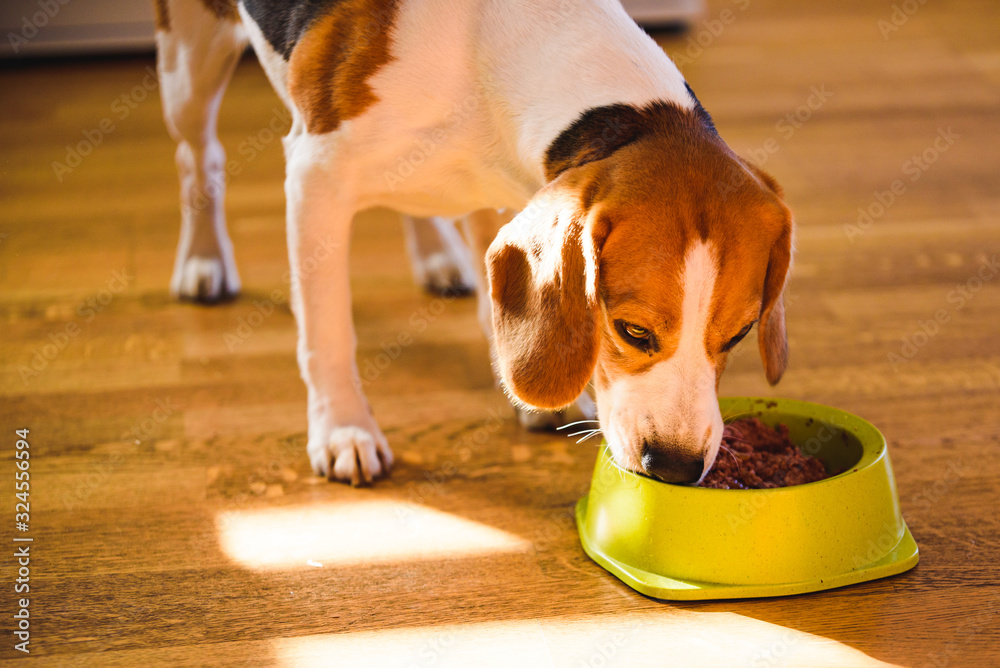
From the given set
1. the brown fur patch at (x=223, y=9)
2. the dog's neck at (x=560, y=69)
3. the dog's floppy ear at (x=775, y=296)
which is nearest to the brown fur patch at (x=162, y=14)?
the brown fur patch at (x=223, y=9)

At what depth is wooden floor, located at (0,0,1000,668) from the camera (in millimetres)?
1670

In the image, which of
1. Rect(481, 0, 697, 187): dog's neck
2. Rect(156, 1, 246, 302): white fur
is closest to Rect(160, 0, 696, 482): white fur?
Rect(481, 0, 697, 187): dog's neck

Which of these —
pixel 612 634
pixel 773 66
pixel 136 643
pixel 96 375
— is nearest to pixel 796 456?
pixel 612 634

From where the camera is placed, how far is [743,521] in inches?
64.6

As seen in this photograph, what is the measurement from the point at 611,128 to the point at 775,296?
394 mm

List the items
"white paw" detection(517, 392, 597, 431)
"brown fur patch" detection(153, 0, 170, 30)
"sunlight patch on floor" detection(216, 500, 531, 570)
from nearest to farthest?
"sunlight patch on floor" detection(216, 500, 531, 570), "white paw" detection(517, 392, 597, 431), "brown fur patch" detection(153, 0, 170, 30)

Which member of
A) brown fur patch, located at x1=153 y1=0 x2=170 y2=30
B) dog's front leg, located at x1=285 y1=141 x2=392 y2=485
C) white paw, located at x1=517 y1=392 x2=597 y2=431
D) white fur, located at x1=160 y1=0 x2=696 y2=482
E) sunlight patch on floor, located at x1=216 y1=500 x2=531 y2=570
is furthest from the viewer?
brown fur patch, located at x1=153 y1=0 x2=170 y2=30

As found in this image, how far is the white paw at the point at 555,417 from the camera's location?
89.1 inches

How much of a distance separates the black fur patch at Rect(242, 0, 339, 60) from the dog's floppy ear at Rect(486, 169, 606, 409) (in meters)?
0.65

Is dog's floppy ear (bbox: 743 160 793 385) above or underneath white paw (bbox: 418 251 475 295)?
above

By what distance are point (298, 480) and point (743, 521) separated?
0.94 metres

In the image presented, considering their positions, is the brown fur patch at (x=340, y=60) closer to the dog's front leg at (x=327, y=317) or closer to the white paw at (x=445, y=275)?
the dog's front leg at (x=327, y=317)

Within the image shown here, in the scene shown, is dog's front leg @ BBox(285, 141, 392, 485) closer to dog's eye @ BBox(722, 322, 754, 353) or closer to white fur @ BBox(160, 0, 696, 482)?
white fur @ BBox(160, 0, 696, 482)

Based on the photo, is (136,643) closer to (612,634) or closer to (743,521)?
(612,634)
